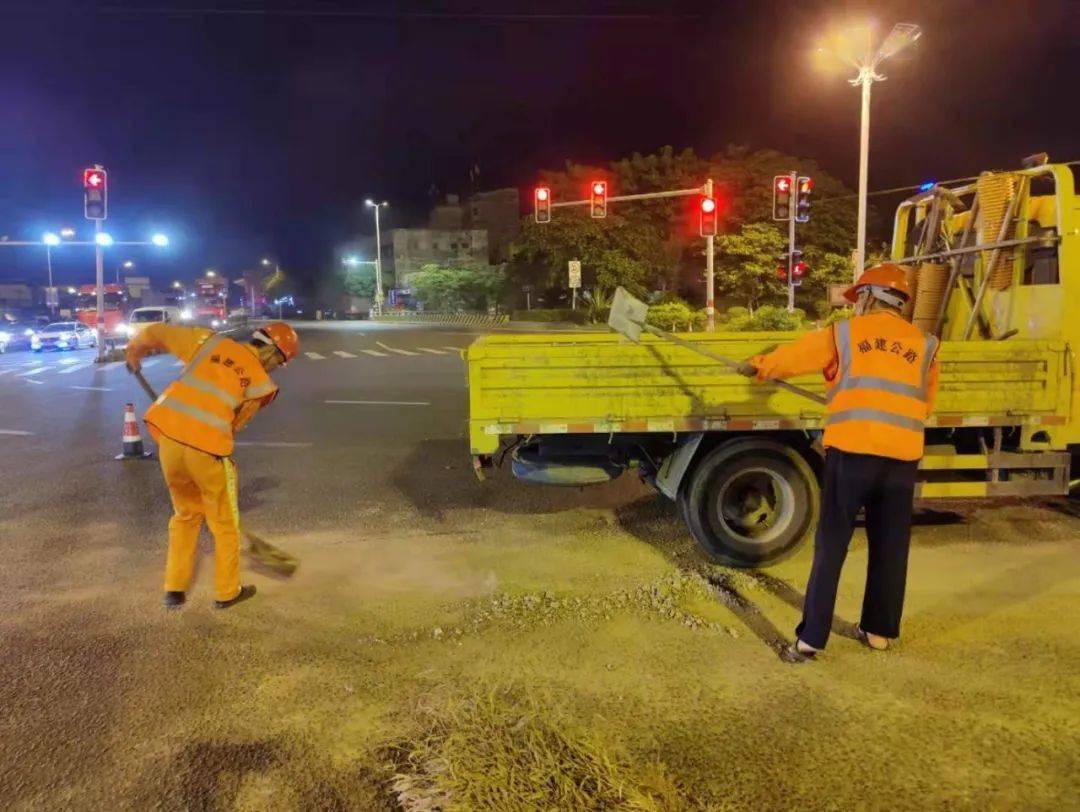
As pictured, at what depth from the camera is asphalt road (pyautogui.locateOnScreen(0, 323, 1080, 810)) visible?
3143mm

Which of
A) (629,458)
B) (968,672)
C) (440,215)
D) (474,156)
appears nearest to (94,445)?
(629,458)

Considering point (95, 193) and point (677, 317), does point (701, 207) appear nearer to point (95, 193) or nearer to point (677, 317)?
point (677, 317)

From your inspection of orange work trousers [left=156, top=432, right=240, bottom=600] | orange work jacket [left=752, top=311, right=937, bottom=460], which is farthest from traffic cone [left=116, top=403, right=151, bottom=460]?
orange work jacket [left=752, top=311, right=937, bottom=460]

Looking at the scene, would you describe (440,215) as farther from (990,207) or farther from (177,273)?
(990,207)

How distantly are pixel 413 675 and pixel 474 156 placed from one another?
99.5 metres

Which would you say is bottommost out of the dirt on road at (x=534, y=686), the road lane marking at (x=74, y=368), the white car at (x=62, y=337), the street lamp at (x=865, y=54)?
the dirt on road at (x=534, y=686)

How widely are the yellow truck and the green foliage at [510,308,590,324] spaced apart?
43.2 metres

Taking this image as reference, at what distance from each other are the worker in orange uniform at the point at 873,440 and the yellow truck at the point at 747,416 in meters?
1.29

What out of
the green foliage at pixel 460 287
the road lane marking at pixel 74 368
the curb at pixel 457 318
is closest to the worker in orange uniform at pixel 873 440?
the road lane marking at pixel 74 368

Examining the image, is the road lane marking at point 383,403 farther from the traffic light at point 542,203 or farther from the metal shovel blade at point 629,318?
the traffic light at point 542,203

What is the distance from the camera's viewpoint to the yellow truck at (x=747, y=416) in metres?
5.41

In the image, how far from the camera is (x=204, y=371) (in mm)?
4777

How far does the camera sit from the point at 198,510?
493 cm

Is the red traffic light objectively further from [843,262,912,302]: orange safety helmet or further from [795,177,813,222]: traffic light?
[843,262,912,302]: orange safety helmet
